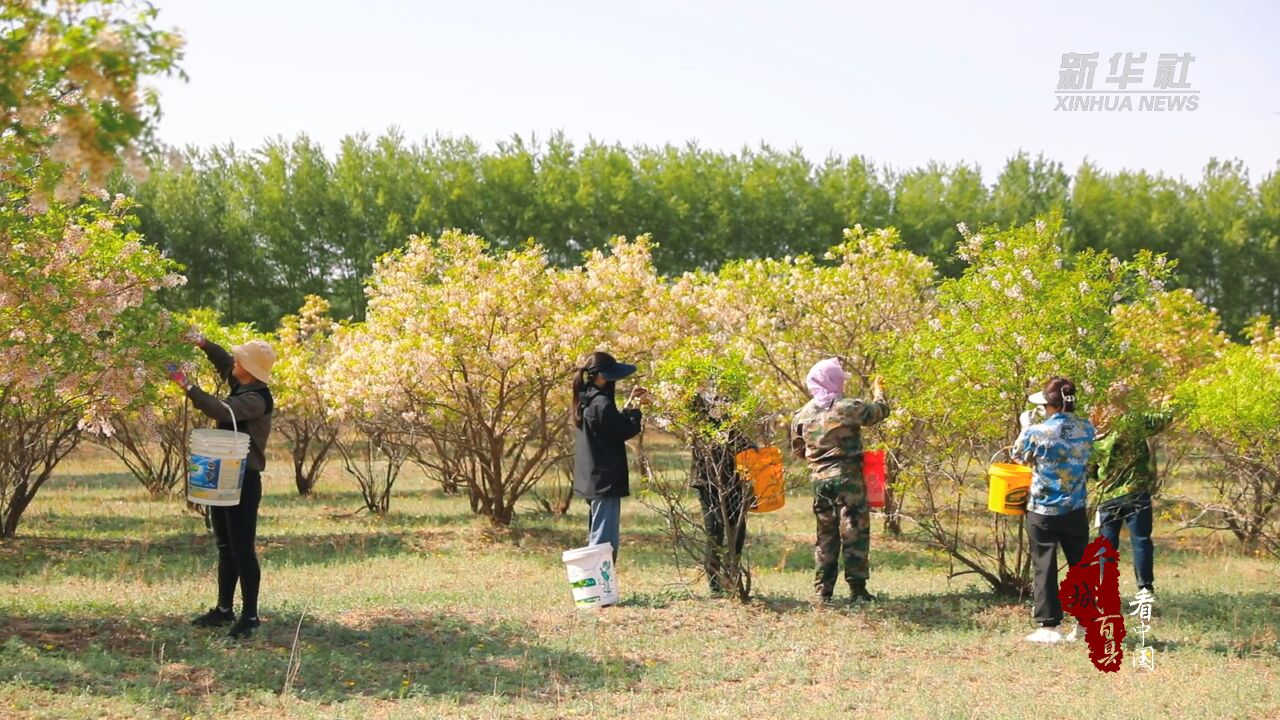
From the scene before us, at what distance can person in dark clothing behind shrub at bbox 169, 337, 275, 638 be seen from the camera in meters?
5.84

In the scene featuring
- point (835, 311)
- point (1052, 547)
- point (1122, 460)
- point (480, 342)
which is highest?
point (835, 311)

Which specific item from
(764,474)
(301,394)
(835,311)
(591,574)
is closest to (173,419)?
(301,394)

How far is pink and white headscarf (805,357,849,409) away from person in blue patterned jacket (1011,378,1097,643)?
1339 mm

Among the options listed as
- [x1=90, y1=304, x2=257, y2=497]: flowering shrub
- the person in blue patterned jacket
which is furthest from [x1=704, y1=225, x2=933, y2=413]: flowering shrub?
[x1=90, y1=304, x2=257, y2=497]: flowering shrub

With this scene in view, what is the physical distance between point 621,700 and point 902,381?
10.9 feet

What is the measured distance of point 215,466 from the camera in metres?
5.62

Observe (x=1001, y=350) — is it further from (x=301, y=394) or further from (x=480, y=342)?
(x=301, y=394)

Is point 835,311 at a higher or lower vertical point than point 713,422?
higher

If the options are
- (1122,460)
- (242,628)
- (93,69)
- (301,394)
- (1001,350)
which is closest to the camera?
(93,69)

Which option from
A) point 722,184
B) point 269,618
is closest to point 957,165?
point 722,184

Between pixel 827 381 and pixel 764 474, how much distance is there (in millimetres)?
770

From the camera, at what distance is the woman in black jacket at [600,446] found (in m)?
7.28

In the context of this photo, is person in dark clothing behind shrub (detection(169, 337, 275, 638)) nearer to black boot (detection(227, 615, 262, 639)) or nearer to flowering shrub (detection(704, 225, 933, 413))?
black boot (detection(227, 615, 262, 639))

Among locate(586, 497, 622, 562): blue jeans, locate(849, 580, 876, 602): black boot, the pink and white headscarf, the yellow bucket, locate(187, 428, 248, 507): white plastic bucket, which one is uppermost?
the pink and white headscarf
